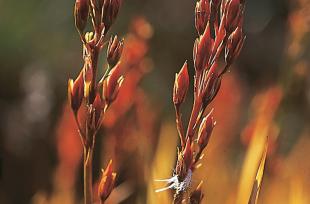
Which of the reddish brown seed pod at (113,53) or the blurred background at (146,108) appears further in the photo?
the blurred background at (146,108)

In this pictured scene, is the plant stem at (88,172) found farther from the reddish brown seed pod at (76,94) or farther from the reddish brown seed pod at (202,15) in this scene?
the reddish brown seed pod at (202,15)

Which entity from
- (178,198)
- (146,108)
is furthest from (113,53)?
(146,108)

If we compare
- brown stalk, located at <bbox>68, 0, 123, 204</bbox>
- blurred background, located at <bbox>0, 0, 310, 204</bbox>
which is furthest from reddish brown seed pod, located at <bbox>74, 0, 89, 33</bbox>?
blurred background, located at <bbox>0, 0, 310, 204</bbox>

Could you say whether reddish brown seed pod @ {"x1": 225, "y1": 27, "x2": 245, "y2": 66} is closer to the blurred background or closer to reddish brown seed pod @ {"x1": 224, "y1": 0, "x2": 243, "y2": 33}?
reddish brown seed pod @ {"x1": 224, "y1": 0, "x2": 243, "y2": 33}

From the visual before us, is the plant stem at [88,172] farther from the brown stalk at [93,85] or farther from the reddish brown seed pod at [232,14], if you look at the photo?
the reddish brown seed pod at [232,14]

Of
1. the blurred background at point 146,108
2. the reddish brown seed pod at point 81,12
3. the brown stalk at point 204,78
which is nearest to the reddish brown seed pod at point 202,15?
the brown stalk at point 204,78

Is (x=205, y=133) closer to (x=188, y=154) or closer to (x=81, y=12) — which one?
(x=188, y=154)

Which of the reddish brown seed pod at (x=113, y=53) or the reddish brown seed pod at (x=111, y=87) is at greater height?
the reddish brown seed pod at (x=113, y=53)

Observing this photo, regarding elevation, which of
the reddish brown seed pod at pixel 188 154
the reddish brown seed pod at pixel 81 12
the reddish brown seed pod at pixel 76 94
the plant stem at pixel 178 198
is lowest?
the plant stem at pixel 178 198
